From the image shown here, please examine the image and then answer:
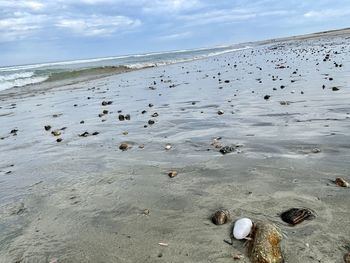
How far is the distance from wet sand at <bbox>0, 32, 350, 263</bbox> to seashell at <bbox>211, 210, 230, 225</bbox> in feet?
0.22

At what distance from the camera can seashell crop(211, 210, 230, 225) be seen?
13.3ft

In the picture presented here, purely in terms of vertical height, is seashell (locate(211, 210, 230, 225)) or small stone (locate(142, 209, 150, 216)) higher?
seashell (locate(211, 210, 230, 225))

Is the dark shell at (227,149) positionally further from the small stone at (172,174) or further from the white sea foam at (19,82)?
the white sea foam at (19,82)

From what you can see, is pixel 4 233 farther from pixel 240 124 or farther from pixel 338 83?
pixel 338 83

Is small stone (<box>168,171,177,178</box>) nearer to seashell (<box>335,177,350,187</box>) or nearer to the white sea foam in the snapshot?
seashell (<box>335,177,350,187</box>)

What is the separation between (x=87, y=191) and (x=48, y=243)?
1461mm

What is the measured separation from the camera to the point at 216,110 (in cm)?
1038

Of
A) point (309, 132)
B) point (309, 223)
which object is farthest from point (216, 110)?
point (309, 223)

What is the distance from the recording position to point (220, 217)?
161 inches

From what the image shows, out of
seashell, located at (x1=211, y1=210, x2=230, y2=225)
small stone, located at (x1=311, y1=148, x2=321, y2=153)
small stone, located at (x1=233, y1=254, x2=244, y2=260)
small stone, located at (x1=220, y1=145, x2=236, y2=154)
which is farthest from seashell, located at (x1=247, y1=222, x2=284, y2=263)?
small stone, located at (x1=220, y1=145, x2=236, y2=154)

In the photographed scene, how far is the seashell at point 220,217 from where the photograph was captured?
4.06m

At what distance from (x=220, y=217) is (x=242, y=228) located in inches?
16.0

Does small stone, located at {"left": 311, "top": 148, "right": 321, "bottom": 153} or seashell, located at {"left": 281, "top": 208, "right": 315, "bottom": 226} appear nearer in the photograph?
seashell, located at {"left": 281, "top": 208, "right": 315, "bottom": 226}

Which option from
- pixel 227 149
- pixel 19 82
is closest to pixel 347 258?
pixel 227 149
